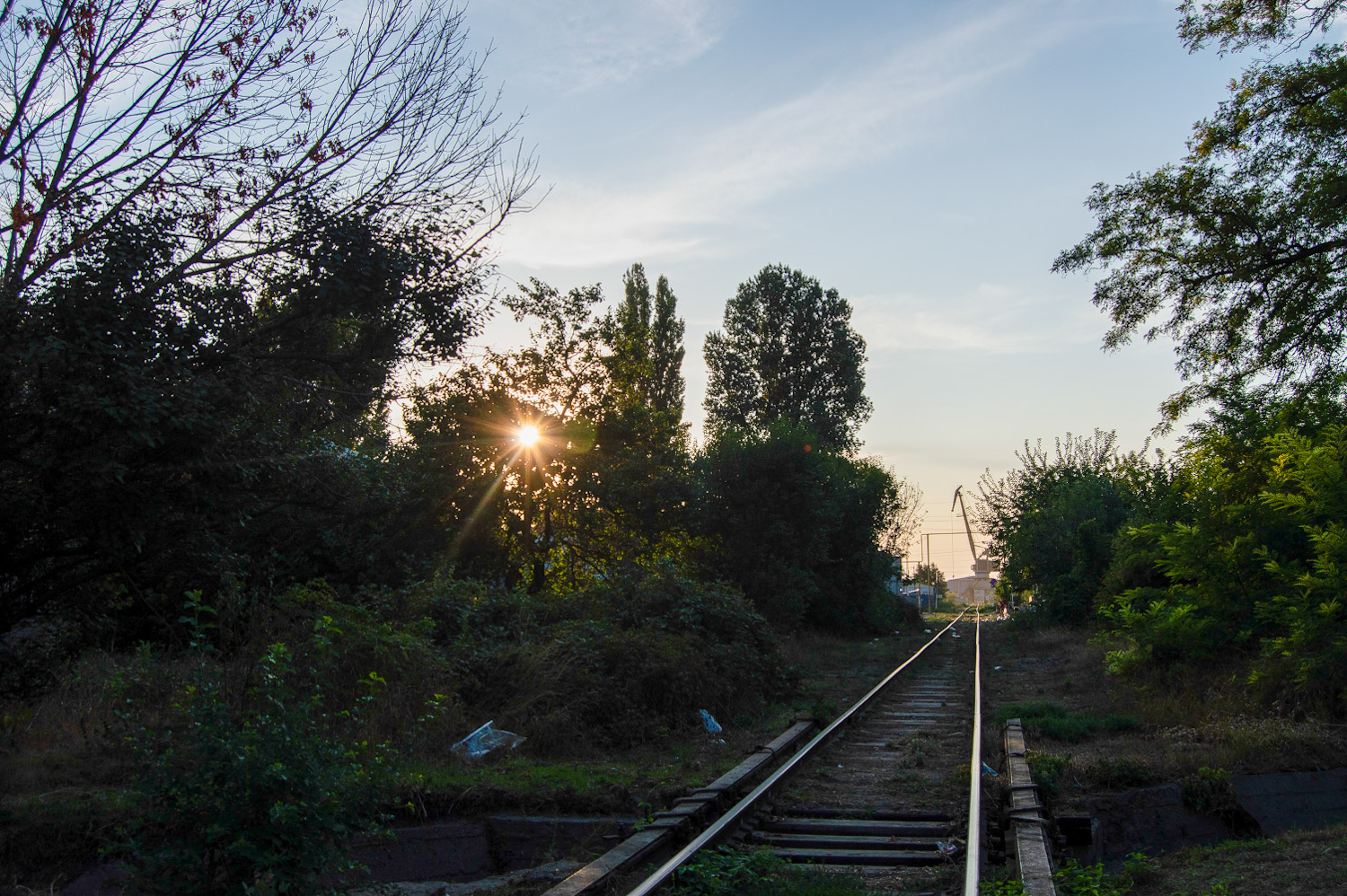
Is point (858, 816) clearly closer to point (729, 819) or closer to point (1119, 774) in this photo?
point (729, 819)

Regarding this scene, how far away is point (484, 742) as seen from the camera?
9797mm

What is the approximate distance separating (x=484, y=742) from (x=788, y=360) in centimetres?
3815

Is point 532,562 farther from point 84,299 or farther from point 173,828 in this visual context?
point 173,828

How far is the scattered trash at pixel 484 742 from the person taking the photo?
9430 millimetres

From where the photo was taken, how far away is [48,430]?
27.7ft

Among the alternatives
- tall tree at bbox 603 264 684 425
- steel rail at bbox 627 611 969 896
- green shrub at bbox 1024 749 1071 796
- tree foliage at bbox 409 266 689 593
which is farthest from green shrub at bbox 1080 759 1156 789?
tall tree at bbox 603 264 684 425

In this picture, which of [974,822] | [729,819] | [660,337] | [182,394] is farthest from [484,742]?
[660,337]

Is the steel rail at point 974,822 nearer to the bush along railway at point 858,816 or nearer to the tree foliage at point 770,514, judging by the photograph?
the bush along railway at point 858,816

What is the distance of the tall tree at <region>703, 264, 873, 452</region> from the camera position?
45.5m

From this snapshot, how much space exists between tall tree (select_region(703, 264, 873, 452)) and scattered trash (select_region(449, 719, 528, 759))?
35.4 meters

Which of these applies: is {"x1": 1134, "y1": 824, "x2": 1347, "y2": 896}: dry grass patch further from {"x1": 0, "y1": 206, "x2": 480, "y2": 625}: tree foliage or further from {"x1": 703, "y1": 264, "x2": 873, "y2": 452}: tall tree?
{"x1": 703, "y1": 264, "x2": 873, "y2": 452}: tall tree

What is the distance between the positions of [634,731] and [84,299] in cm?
727

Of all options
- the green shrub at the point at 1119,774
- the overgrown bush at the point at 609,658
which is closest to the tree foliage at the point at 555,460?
the overgrown bush at the point at 609,658

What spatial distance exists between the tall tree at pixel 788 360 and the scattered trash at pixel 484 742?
3544cm
